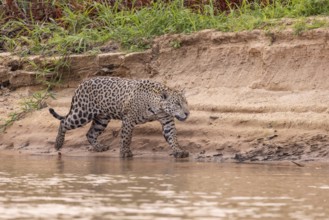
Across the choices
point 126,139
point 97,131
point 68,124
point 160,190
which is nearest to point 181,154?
point 126,139

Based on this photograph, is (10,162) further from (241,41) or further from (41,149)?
(241,41)

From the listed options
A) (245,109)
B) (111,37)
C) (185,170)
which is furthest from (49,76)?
(185,170)

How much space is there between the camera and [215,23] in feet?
41.2

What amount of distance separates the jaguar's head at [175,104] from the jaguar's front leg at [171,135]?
4.0 inches

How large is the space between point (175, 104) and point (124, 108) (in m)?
0.67

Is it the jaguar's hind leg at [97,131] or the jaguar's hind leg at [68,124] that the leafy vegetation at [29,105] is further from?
the jaguar's hind leg at [97,131]

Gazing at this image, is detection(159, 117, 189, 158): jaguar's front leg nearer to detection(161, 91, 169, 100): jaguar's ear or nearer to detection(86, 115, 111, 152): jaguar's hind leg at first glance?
detection(161, 91, 169, 100): jaguar's ear

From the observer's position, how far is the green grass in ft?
40.1

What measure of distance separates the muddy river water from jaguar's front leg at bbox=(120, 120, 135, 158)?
559mm

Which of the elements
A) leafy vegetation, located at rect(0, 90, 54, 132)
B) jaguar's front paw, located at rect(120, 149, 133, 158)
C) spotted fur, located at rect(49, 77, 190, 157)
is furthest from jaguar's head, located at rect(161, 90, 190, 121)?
leafy vegetation, located at rect(0, 90, 54, 132)

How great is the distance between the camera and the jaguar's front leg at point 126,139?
11266mm

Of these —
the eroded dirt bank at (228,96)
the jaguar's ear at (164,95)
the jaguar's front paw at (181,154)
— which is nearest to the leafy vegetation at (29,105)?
the eroded dirt bank at (228,96)

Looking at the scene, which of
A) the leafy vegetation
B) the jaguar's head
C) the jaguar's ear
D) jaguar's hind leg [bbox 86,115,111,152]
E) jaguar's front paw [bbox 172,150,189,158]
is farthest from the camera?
the leafy vegetation

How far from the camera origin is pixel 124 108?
11.5m
